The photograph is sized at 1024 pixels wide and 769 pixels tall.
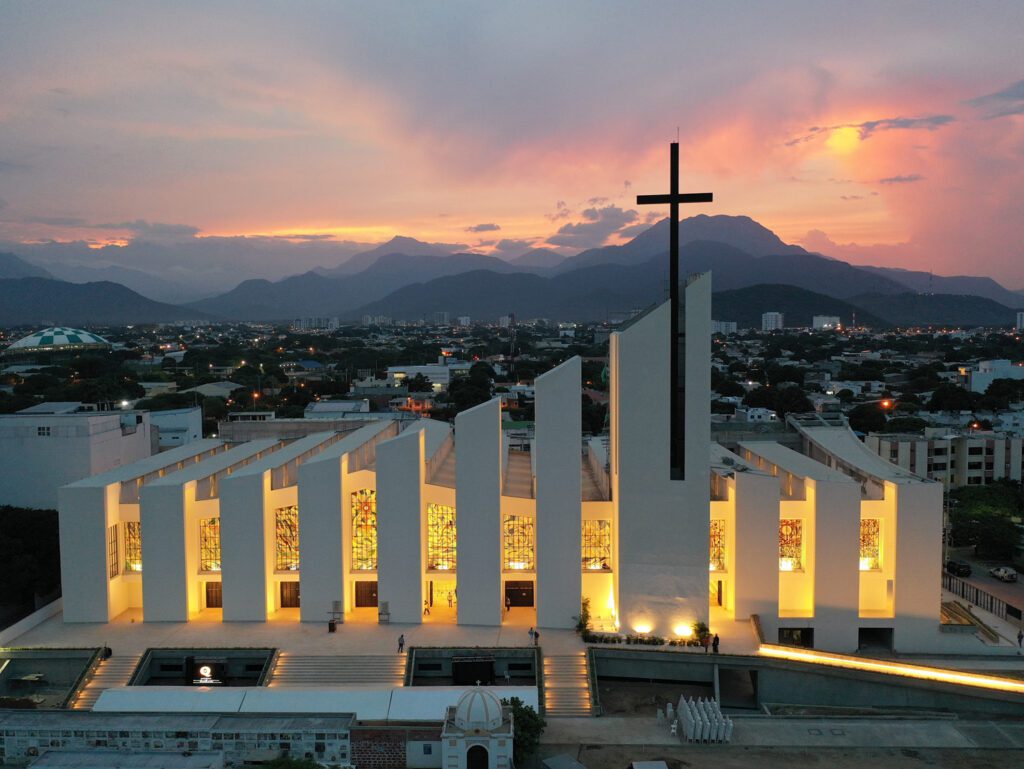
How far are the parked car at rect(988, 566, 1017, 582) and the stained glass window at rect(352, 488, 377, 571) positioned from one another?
84.6 feet

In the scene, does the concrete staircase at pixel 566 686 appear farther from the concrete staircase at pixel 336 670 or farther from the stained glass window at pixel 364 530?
the stained glass window at pixel 364 530

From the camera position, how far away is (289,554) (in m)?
25.8

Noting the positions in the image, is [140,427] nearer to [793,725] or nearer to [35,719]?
[35,719]

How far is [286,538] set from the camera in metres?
25.7

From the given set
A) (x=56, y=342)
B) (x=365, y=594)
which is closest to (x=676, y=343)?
(x=365, y=594)

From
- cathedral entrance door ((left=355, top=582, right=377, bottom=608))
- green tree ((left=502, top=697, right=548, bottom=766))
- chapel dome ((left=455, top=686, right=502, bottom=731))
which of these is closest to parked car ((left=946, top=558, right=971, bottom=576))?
green tree ((left=502, top=697, right=548, bottom=766))

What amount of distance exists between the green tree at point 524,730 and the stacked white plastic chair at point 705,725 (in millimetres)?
3512

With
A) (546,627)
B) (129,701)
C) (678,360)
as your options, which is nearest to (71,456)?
(129,701)

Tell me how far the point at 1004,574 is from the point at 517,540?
2193cm

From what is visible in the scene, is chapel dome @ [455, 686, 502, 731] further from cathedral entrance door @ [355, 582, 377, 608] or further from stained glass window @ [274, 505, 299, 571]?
stained glass window @ [274, 505, 299, 571]

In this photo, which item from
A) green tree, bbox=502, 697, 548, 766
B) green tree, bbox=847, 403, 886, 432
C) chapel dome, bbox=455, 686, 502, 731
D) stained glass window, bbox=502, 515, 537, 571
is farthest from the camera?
green tree, bbox=847, 403, 886, 432

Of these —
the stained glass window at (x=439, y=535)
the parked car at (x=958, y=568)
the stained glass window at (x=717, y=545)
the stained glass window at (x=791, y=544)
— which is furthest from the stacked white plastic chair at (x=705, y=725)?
the parked car at (x=958, y=568)

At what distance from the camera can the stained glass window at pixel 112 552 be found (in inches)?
988

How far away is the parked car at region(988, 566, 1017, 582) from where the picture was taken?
110 ft
